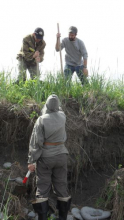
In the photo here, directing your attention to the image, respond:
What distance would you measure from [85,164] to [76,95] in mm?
1294

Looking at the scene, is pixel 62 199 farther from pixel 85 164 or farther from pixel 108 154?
pixel 108 154

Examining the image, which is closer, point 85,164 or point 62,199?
point 62,199

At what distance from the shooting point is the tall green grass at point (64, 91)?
17.5 feet

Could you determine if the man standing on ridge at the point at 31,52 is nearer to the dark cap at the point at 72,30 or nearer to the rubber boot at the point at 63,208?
the dark cap at the point at 72,30

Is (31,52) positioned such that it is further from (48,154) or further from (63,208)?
(63,208)

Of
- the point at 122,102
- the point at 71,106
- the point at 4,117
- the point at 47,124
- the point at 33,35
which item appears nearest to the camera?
the point at 47,124

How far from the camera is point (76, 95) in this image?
5621mm

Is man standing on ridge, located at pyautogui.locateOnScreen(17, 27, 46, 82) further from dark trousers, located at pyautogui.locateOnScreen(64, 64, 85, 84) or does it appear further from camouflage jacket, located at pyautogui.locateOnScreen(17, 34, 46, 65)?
dark trousers, located at pyautogui.locateOnScreen(64, 64, 85, 84)

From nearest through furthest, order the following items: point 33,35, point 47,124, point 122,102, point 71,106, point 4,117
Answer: point 47,124 < point 4,117 < point 71,106 < point 122,102 < point 33,35

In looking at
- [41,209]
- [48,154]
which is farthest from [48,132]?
[41,209]

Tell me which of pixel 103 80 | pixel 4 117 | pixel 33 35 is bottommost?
pixel 4 117

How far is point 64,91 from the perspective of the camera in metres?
5.62

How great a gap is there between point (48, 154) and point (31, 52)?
3054 mm

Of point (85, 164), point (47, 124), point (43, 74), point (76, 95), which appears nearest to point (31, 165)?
point (47, 124)
